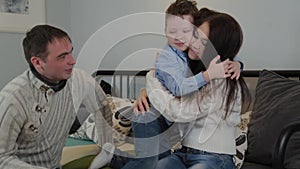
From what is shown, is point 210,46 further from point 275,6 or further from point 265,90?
point 275,6

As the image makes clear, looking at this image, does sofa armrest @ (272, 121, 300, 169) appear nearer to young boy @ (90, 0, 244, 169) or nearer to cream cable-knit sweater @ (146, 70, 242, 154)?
cream cable-knit sweater @ (146, 70, 242, 154)

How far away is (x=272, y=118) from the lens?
167 cm

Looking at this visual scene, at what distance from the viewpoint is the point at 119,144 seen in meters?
1.95

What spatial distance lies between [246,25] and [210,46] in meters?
1.03

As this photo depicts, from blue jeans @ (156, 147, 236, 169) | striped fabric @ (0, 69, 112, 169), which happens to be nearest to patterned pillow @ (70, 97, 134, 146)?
striped fabric @ (0, 69, 112, 169)

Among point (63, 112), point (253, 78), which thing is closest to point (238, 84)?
point (63, 112)

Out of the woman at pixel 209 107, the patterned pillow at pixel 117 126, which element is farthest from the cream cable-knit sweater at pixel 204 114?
the patterned pillow at pixel 117 126

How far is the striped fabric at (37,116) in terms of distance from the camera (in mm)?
1333

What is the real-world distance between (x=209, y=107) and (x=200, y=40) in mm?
240

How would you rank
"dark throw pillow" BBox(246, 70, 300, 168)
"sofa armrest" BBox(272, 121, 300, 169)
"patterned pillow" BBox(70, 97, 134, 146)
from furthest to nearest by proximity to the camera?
→ "patterned pillow" BBox(70, 97, 134, 146) → "dark throw pillow" BBox(246, 70, 300, 168) → "sofa armrest" BBox(272, 121, 300, 169)

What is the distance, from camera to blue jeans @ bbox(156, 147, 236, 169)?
4.34 feet

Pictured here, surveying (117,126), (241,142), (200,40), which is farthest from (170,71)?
(117,126)

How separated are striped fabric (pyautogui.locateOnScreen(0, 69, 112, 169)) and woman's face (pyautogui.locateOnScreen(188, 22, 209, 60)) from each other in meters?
0.52

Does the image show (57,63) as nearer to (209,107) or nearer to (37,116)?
(37,116)
